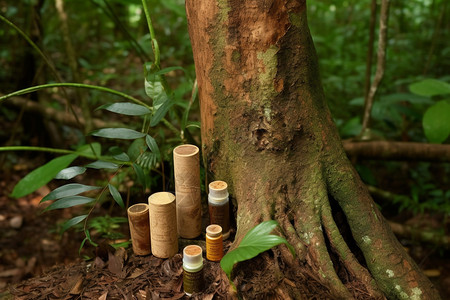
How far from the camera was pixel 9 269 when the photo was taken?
2789 millimetres

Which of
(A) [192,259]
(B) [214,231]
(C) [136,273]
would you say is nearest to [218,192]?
(B) [214,231]

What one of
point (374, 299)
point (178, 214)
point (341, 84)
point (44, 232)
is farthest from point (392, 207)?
point (44, 232)

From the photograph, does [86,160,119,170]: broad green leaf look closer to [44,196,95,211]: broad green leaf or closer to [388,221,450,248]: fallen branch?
[44,196,95,211]: broad green leaf

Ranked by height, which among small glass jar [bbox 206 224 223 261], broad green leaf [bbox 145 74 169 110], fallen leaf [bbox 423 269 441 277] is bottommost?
fallen leaf [bbox 423 269 441 277]

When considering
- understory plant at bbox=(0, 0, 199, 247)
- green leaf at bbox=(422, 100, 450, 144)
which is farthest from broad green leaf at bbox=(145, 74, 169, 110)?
green leaf at bbox=(422, 100, 450, 144)

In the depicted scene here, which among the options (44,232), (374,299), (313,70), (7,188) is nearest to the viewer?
(374,299)

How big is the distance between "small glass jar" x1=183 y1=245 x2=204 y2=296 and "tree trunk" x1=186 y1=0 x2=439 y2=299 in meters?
0.22

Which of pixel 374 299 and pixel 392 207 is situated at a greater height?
pixel 374 299

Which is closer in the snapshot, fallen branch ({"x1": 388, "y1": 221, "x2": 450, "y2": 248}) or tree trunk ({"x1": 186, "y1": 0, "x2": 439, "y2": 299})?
tree trunk ({"x1": 186, "y1": 0, "x2": 439, "y2": 299})

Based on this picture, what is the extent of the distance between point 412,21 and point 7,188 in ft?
18.7

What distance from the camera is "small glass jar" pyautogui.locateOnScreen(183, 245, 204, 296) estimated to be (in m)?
1.52

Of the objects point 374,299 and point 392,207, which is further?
point 392,207

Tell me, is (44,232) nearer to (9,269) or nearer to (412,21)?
(9,269)

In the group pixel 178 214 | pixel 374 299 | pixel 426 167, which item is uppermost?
pixel 178 214
